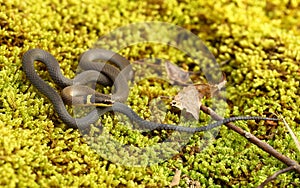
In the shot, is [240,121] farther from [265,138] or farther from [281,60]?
[281,60]

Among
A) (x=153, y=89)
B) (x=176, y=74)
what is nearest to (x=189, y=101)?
(x=153, y=89)

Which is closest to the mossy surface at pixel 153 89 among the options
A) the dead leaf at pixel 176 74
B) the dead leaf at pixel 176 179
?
the dead leaf at pixel 176 179

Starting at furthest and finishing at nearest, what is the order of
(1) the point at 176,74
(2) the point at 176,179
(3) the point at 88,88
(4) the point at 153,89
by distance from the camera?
(1) the point at 176,74 → (4) the point at 153,89 → (3) the point at 88,88 → (2) the point at 176,179

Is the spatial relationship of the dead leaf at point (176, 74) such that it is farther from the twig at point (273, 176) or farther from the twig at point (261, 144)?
the twig at point (273, 176)

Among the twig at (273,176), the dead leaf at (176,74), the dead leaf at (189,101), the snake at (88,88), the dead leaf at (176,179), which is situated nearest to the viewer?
the twig at (273,176)

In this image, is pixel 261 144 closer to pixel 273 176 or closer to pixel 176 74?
pixel 273 176

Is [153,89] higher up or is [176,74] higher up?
[176,74]

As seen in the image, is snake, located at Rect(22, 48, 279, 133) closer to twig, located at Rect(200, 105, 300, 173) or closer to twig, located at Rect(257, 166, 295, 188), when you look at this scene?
twig, located at Rect(200, 105, 300, 173)
